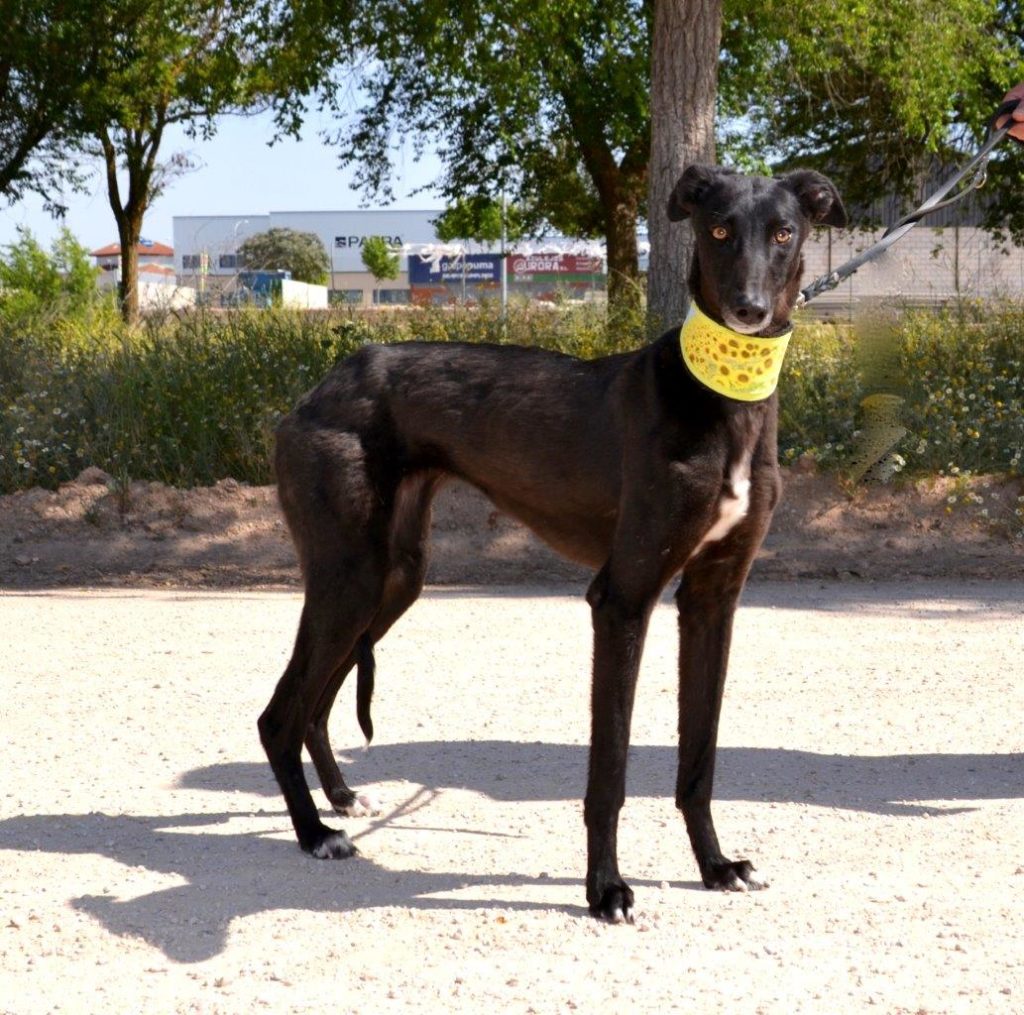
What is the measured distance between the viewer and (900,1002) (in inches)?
129

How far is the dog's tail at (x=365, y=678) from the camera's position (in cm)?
483

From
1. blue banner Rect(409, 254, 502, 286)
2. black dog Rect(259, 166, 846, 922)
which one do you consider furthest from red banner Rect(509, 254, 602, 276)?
black dog Rect(259, 166, 846, 922)

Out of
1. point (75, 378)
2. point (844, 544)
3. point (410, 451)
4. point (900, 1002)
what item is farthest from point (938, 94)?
point (900, 1002)

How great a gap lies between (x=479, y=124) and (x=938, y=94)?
7.12 metres

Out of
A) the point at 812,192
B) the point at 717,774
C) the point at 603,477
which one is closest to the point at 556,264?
the point at 717,774

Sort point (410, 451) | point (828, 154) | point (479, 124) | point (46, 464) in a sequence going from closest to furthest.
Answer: point (410, 451) < point (46, 464) < point (479, 124) < point (828, 154)

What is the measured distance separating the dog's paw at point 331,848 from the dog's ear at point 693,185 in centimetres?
213

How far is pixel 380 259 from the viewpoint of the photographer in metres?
59.7

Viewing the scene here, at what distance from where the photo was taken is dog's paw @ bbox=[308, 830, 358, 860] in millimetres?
4387

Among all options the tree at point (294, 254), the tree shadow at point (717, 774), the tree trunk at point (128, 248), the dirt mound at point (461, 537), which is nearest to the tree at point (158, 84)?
the tree trunk at point (128, 248)

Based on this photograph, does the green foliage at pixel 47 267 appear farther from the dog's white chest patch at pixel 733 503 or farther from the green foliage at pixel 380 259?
the dog's white chest patch at pixel 733 503

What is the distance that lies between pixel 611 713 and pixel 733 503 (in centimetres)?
65

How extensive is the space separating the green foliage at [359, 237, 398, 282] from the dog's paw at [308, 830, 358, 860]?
5436cm

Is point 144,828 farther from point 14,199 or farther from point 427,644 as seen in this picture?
point 14,199
